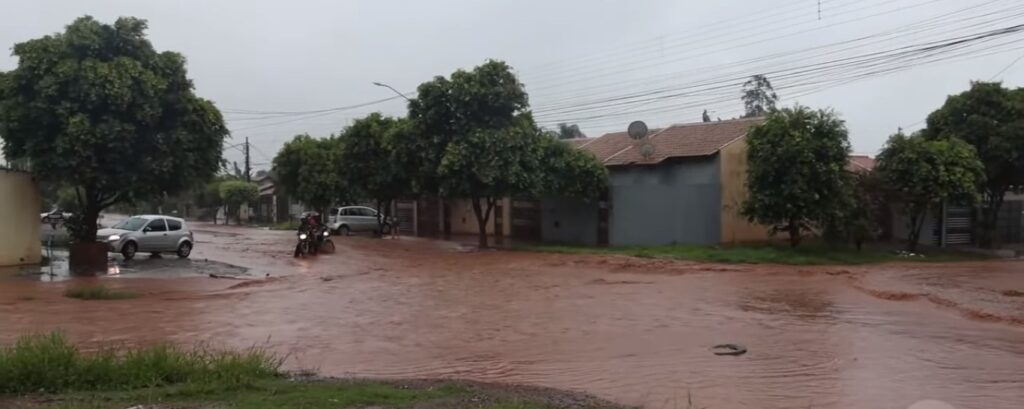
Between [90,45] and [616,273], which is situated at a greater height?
[90,45]

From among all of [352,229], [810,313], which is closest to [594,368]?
[810,313]

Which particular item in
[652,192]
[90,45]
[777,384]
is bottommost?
[777,384]

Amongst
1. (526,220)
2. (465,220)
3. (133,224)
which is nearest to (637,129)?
(526,220)

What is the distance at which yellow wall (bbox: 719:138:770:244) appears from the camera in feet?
100

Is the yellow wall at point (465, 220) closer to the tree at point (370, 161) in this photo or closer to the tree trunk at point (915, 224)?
the tree at point (370, 161)

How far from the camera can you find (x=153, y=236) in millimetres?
28000

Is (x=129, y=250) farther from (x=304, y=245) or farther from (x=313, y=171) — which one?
(x=313, y=171)

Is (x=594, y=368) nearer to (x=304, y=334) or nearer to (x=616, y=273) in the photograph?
(x=304, y=334)

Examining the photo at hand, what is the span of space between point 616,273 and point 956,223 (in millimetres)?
15200

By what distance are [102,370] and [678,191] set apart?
82.0 feet

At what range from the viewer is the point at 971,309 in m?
16.2

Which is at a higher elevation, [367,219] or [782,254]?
[367,219]

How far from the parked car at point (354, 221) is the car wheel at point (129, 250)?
1663 cm

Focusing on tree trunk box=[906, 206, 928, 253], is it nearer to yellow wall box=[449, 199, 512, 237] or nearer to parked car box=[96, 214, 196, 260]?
yellow wall box=[449, 199, 512, 237]
